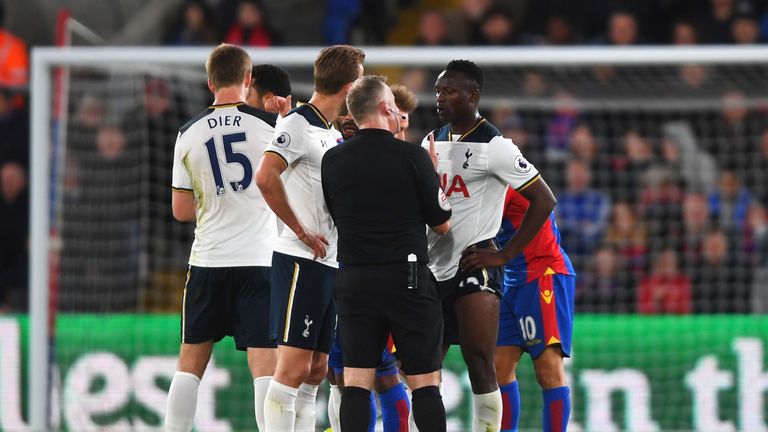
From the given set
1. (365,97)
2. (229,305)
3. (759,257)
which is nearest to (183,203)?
(229,305)

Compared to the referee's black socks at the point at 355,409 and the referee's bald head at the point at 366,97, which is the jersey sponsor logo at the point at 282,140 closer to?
the referee's bald head at the point at 366,97

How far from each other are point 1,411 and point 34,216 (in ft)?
5.59

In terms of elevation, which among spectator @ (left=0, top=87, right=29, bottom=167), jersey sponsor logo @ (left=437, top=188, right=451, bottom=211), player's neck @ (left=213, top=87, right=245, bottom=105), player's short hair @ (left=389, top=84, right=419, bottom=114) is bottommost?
jersey sponsor logo @ (left=437, top=188, right=451, bottom=211)

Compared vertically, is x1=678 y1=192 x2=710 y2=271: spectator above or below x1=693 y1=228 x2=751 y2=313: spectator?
above

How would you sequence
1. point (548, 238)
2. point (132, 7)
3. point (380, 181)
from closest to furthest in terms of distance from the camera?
point (380, 181)
point (548, 238)
point (132, 7)

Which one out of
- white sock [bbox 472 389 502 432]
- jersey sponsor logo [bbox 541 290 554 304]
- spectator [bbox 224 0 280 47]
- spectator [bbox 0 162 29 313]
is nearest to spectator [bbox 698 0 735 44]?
spectator [bbox 224 0 280 47]

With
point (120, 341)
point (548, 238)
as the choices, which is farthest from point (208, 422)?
point (548, 238)

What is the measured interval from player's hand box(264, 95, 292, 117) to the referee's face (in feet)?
3.26

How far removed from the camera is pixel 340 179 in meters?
5.97

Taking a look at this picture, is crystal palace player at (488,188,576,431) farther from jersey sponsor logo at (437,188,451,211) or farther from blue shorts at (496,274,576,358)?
jersey sponsor logo at (437,188,451,211)

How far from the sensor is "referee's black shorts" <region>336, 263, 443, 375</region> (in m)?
5.91

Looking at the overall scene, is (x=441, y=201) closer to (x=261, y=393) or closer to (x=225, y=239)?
(x=225, y=239)

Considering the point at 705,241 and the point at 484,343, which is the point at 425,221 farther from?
the point at 705,241

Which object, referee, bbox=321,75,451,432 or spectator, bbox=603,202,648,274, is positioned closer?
referee, bbox=321,75,451,432
